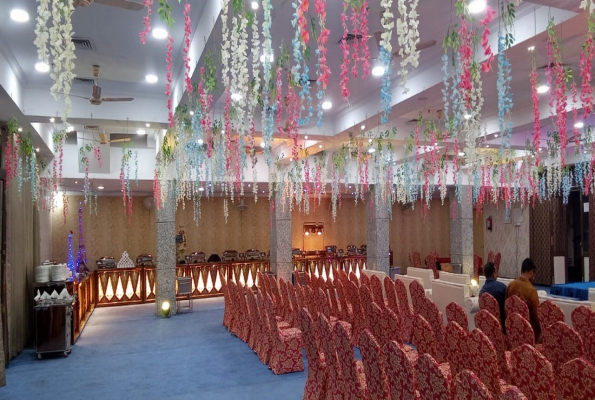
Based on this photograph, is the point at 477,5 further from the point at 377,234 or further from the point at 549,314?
the point at 377,234

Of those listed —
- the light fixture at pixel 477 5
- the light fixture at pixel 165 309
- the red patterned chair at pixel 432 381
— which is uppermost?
the light fixture at pixel 477 5

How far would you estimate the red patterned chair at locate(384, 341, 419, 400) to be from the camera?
273 centimetres

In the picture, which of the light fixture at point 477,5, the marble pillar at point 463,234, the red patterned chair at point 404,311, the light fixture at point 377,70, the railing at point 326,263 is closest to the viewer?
the light fixture at point 477,5

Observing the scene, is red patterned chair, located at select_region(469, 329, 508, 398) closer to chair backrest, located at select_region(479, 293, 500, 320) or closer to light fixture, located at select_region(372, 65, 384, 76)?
chair backrest, located at select_region(479, 293, 500, 320)

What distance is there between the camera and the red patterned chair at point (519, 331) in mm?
3893

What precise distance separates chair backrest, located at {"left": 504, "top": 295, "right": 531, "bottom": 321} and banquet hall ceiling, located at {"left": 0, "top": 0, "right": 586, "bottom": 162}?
286 cm

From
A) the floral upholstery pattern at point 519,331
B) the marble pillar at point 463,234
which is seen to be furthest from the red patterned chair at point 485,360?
the marble pillar at point 463,234

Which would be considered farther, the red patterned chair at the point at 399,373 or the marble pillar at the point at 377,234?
the marble pillar at the point at 377,234

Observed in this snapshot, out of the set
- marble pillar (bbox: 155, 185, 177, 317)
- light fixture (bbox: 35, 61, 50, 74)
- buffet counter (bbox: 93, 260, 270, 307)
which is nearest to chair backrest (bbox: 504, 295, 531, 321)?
light fixture (bbox: 35, 61, 50, 74)

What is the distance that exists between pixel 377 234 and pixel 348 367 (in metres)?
9.72

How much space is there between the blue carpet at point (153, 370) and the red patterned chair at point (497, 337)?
226cm

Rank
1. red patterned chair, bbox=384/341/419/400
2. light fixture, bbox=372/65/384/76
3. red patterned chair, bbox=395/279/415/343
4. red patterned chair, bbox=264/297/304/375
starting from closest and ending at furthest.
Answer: red patterned chair, bbox=384/341/419/400, red patterned chair, bbox=264/297/304/375, light fixture, bbox=372/65/384/76, red patterned chair, bbox=395/279/415/343

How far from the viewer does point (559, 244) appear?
46.6 feet

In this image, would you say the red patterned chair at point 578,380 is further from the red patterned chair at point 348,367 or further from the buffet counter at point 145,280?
the buffet counter at point 145,280
